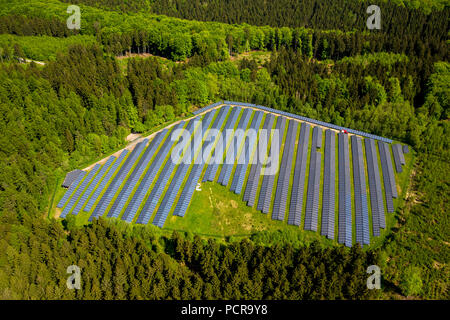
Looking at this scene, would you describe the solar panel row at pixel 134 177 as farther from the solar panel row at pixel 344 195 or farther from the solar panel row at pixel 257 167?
the solar panel row at pixel 344 195

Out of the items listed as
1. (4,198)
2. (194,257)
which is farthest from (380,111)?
(4,198)

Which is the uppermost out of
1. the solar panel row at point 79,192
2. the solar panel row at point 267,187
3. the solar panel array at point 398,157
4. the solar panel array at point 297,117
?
the solar panel array at point 297,117

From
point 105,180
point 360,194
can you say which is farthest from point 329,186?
point 105,180

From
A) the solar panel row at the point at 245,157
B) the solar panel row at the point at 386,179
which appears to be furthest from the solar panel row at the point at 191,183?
the solar panel row at the point at 386,179

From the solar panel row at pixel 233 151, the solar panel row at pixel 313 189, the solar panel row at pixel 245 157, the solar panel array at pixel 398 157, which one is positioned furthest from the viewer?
the solar panel array at pixel 398 157

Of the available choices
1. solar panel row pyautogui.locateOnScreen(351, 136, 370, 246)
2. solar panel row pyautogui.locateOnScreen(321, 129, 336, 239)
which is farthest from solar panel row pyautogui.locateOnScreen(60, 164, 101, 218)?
solar panel row pyautogui.locateOnScreen(351, 136, 370, 246)

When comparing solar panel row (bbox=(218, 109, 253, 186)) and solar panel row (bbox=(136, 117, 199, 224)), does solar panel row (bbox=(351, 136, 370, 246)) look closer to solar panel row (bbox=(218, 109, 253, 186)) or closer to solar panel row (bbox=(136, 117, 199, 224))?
solar panel row (bbox=(218, 109, 253, 186))

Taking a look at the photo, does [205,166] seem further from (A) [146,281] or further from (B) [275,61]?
(B) [275,61]
